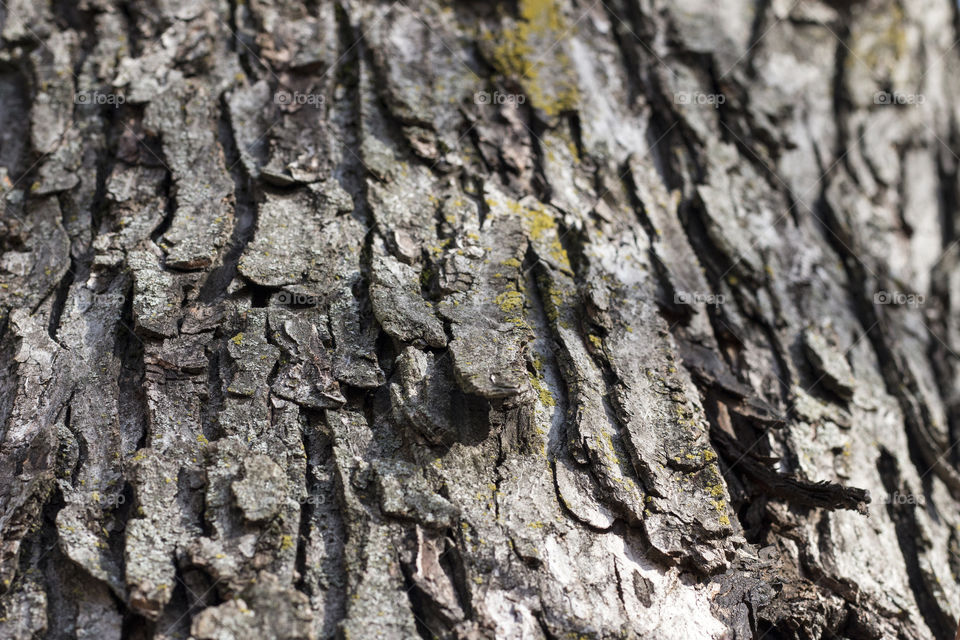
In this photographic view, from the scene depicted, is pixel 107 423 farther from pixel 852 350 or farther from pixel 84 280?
pixel 852 350

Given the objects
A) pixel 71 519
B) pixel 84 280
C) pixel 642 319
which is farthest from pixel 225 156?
pixel 642 319

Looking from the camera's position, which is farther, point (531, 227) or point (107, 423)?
point (531, 227)

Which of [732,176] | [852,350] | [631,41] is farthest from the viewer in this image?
[631,41]

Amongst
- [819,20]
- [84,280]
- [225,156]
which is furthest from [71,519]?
[819,20]

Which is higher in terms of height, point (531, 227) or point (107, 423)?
point (531, 227)

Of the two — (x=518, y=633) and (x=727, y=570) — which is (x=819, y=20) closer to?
(x=727, y=570)

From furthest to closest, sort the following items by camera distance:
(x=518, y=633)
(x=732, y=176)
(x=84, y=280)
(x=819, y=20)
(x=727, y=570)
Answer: (x=819, y=20) → (x=732, y=176) → (x=84, y=280) → (x=727, y=570) → (x=518, y=633)

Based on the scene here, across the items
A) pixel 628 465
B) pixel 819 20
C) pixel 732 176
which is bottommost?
pixel 628 465
